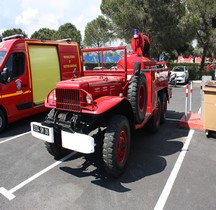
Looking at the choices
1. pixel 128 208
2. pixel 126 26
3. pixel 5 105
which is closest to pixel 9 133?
pixel 5 105

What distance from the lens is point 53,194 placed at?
345 centimetres

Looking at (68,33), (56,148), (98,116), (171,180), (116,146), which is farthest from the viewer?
(68,33)

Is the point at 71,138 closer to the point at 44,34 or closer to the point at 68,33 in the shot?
the point at 68,33

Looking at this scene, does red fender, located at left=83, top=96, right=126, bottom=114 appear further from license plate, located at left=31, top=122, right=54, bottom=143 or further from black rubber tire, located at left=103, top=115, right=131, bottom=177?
license plate, located at left=31, top=122, right=54, bottom=143

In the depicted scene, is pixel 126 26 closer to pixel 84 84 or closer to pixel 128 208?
pixel 84 84

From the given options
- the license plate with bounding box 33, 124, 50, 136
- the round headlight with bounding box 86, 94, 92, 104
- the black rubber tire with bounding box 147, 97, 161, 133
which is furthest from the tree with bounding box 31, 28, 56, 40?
the round headlight with bounding box 86, 94, 92, 104

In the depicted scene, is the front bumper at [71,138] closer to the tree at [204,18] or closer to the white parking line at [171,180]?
the white parking line at [171,180]

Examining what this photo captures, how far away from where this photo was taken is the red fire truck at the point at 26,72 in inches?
255

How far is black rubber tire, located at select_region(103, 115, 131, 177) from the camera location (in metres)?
3.64

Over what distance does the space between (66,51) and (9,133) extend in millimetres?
3713

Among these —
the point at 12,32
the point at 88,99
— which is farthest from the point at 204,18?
the point at 12,32

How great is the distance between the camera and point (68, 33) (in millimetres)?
55688

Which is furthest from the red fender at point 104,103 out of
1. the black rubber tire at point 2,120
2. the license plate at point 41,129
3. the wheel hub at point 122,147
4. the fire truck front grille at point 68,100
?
the black rubber tire at point 2,120

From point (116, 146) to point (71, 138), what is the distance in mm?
721
